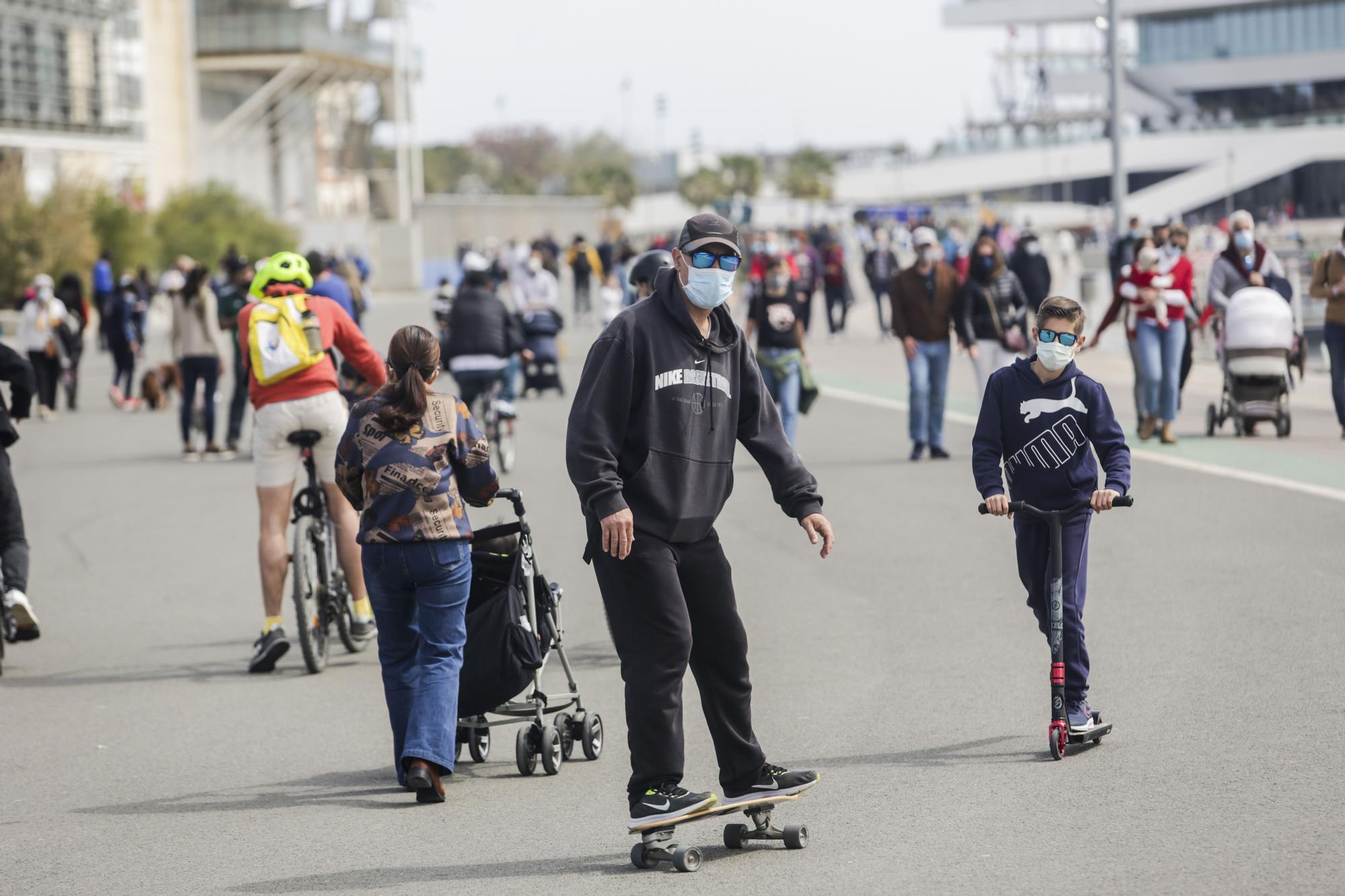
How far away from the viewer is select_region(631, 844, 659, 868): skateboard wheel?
5.53 m

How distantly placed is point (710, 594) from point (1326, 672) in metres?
3.58

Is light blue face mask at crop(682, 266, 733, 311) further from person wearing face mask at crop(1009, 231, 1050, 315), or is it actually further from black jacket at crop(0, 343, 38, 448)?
person wearing face mask at crop(1009, 231, 1050, 315)

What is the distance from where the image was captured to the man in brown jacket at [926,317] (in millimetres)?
15922

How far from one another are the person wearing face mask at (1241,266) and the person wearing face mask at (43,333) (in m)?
14.1

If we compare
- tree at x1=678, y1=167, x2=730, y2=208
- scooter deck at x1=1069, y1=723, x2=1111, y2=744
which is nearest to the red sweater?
scooter deck at x1=1069, y1=723, x2=1111, y2=744

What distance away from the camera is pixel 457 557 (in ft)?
21.8

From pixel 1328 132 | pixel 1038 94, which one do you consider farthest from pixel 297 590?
pixel 1038 94

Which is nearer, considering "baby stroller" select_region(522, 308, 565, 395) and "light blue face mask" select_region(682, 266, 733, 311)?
"light blue face mask" select_region(682, 266, 733, 311)

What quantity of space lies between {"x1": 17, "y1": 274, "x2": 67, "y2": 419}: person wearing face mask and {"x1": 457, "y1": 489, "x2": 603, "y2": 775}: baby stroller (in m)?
17.0

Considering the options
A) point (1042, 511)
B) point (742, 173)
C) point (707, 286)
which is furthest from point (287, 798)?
point (742, 173)

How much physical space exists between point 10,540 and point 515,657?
3.65 m

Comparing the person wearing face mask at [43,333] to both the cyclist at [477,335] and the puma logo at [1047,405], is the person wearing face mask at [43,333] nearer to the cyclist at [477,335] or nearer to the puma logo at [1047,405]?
the cyclist at [477,335]

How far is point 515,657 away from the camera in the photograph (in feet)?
22.2

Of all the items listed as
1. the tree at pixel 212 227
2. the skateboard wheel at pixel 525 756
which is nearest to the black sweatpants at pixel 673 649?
the skateboard wheel at pixel 525 756
